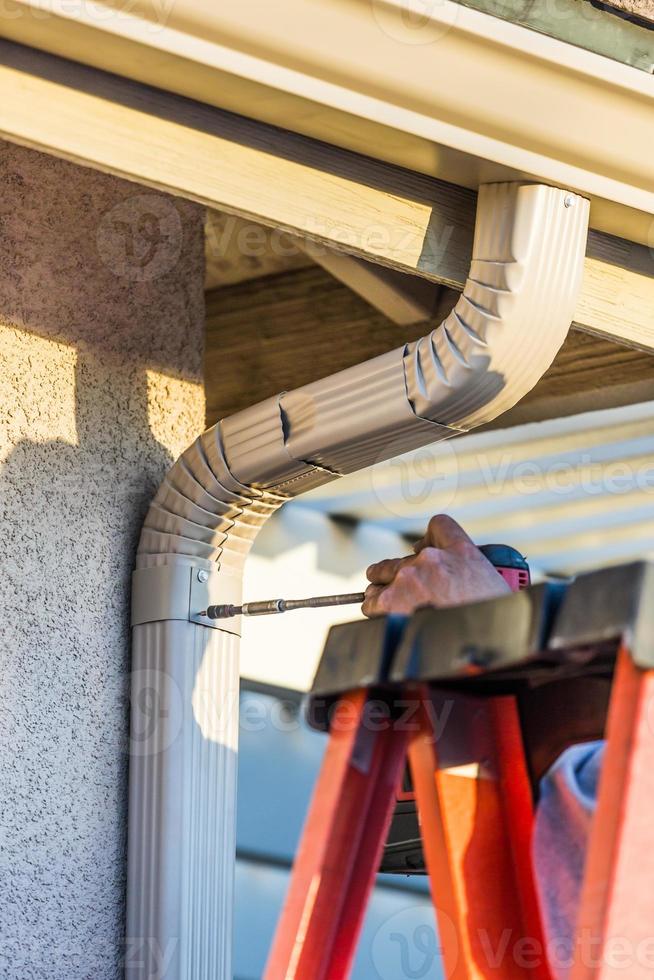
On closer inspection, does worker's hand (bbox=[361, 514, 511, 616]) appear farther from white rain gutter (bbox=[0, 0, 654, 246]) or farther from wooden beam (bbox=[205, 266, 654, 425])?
wooden beam (bbox=[205, 266, 654, 425])

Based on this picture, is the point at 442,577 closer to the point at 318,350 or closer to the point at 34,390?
the point at 34,390

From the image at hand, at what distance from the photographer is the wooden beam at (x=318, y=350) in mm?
4676

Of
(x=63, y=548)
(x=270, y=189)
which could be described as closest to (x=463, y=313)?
(x=270, y=189)

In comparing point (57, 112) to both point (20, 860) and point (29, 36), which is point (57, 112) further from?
point (20, 860)

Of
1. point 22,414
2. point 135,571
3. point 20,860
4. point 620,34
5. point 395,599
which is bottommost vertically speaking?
point 20,860

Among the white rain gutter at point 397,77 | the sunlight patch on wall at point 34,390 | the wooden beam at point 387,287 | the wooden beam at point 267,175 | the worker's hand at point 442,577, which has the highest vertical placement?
the wooden beam at point 387,287

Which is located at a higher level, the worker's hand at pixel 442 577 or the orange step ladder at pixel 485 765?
the worker's hand at pixel 442 577

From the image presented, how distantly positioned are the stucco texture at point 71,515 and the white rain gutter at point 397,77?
88cm

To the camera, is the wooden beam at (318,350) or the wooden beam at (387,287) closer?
the wooden beam at (387,287)

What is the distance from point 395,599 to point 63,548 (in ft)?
4.18

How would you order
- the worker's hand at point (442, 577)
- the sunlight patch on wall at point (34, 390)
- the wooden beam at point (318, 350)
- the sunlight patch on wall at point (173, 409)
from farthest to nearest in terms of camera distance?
1. the wooden beam at point (318, 350)
2. the sunlight patch on wall at point (173, 409)
3. the sunlight patch on wall at point (34, 390)
4. the worker's hand at point (442, 577)

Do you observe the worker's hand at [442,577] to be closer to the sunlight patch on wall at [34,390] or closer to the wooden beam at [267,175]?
the wooden beam at [267,175]

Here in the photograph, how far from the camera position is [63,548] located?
3527mm

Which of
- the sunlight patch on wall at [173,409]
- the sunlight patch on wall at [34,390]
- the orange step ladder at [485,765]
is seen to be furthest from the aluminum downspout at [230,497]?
the orange step ladder at [485,765]
